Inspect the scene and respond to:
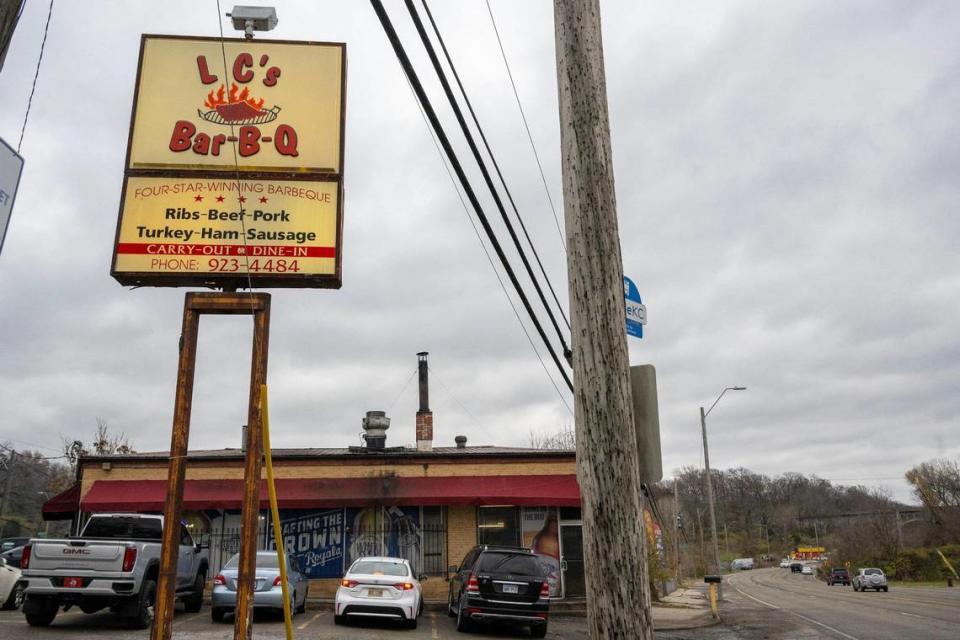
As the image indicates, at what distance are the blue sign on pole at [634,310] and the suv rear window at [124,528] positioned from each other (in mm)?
11462

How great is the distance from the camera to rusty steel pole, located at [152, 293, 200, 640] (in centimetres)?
732

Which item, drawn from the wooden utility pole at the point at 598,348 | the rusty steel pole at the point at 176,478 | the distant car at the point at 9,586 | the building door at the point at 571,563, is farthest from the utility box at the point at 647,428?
the building door at the point at 571,563

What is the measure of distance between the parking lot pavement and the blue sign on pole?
9687 millimetres

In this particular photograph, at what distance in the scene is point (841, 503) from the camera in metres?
173

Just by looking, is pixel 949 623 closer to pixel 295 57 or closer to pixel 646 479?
pixel 646 479

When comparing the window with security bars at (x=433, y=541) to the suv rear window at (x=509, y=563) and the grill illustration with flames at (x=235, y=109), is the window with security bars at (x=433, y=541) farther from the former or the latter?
the grill illustration with flames at (x=235, y=109)

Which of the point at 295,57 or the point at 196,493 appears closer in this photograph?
the point at 295,57

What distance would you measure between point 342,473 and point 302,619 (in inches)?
281

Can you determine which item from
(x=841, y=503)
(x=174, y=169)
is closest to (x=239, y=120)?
(x=174, y=169)

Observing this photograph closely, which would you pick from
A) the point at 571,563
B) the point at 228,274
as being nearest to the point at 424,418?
the point at 571,563

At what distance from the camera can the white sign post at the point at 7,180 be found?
399cm

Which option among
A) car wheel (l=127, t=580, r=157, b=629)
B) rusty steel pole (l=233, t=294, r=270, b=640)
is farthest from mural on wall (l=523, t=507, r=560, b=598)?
rusty steel pole (l=233, t=294, r=270, b=640)

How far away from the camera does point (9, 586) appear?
15766mm

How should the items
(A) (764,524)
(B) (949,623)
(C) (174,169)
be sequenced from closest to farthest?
(C) (174,169)
(B) (949,623)
(A) (764,524)
